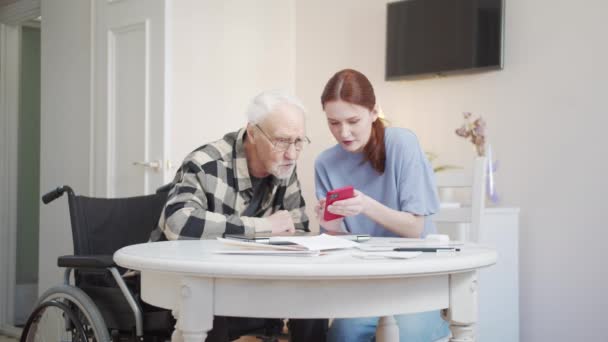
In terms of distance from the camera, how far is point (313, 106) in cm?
429

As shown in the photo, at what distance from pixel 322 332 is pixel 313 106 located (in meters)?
2.41

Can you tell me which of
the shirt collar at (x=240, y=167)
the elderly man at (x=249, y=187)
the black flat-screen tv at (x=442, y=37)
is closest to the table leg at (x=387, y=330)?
the elderly man at (x=249, y=187)

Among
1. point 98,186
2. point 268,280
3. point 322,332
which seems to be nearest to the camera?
point 268,280

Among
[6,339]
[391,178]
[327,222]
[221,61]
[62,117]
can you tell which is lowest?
[6,339]

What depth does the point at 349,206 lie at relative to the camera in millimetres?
1810

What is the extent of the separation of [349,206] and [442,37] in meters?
2.03

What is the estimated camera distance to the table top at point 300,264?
3.91ft

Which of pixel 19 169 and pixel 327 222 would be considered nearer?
pixel 327 222

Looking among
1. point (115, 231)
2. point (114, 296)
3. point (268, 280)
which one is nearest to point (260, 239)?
point (268, 280)

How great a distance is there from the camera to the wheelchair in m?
1.96

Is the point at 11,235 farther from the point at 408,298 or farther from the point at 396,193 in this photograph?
the point at 408,298

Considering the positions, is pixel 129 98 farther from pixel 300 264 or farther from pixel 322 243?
pixel 300 264

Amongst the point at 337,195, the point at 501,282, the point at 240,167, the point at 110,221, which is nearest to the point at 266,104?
the point at 240,167

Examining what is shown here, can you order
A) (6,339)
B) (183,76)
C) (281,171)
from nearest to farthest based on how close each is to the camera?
(281,171), (183,76), (6,339)
